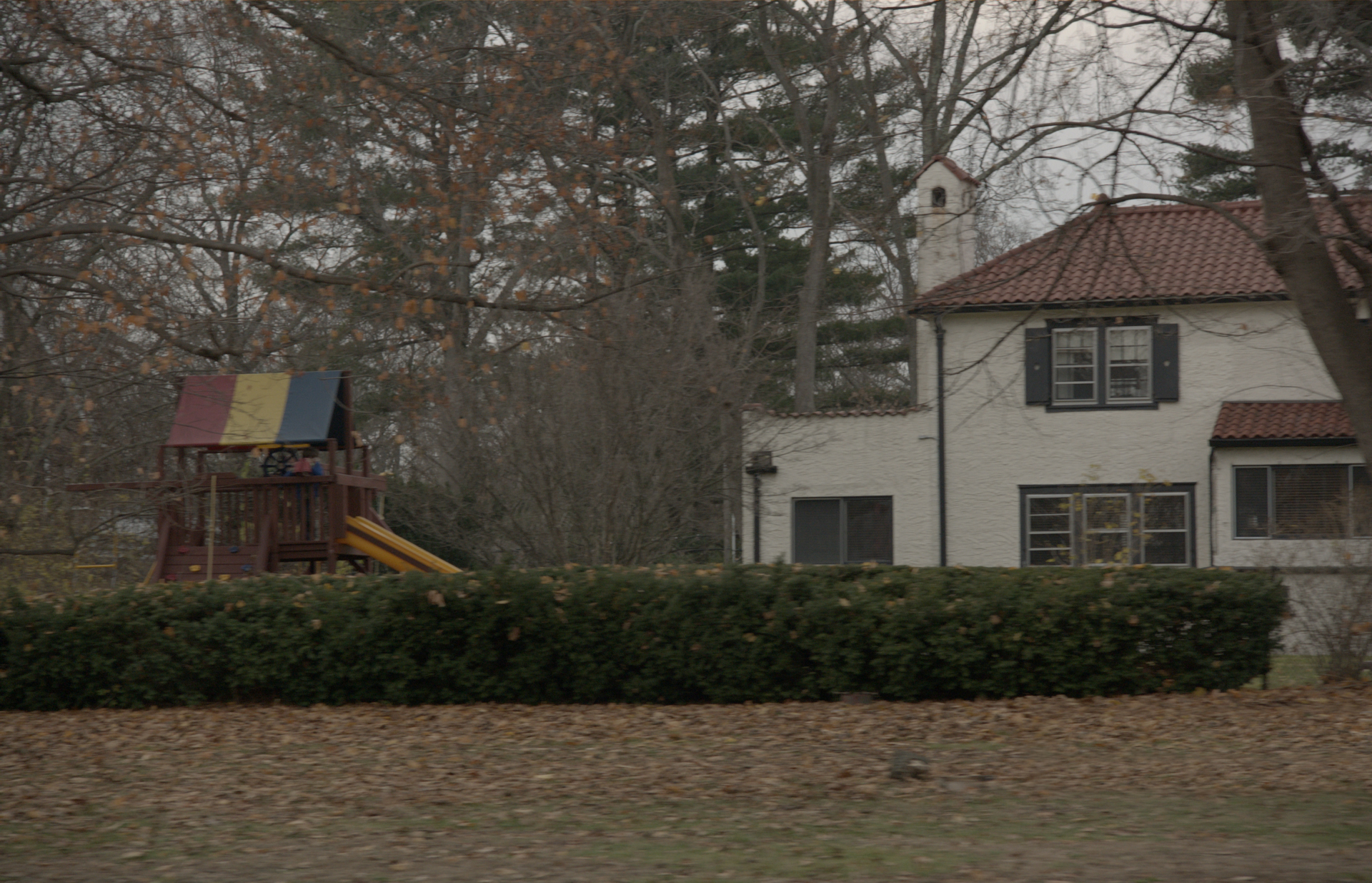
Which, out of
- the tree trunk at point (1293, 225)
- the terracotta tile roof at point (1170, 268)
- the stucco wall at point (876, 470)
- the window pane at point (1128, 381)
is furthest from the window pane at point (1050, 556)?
the tree trunk at point (1293, 225)

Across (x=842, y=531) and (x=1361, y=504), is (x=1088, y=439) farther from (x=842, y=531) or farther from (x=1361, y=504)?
(x=1361, y=504)

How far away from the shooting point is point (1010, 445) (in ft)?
68.0

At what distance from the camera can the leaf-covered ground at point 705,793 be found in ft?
18.8

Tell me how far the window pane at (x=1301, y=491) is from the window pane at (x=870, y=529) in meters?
5.74

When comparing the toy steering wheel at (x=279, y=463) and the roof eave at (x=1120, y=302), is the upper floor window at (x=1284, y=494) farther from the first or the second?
the toy steering wheel at (x=279, y=463)

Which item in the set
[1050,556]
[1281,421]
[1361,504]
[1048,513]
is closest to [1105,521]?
[1048,513]

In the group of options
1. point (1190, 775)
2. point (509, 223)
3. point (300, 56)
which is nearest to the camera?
point (1190, 775)

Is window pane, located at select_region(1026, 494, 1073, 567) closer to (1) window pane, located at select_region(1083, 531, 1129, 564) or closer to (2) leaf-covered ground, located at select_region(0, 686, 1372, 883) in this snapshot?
(1) window pane, located at select_region(1083, 531, 1129, 564)

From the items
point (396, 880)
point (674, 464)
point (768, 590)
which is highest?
point (674, 464)

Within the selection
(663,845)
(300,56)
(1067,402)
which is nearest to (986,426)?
(1067,402)

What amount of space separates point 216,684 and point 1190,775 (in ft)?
25.9

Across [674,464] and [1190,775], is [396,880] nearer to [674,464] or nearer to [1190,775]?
[1190,775]

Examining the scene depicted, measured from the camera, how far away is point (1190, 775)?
750 cm

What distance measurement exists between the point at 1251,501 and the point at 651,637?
12325mm
